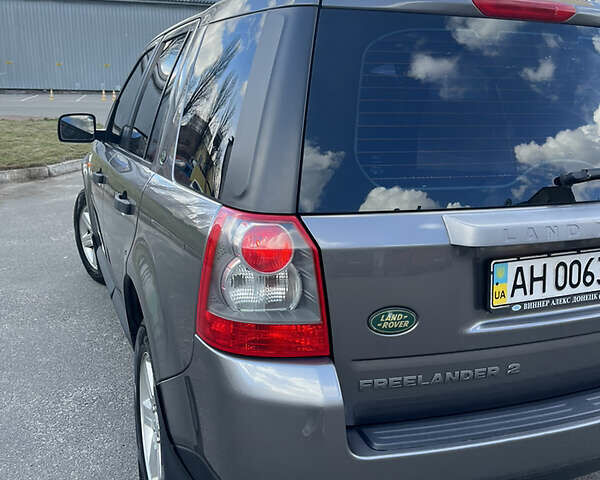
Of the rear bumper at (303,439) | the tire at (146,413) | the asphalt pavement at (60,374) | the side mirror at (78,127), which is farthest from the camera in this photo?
the side mirror at (78,127)

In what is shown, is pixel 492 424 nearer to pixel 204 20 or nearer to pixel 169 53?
pixel 204 20

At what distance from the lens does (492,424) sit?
1.70 m

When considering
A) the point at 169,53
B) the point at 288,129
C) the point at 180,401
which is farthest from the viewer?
the point at 169,53

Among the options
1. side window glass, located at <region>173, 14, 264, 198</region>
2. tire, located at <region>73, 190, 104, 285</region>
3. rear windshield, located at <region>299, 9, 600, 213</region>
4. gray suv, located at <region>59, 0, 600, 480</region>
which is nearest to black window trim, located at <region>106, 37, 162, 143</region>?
tire, located at <region>73, 190, 104, 285</region>

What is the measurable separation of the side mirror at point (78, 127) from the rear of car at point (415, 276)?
2.40m

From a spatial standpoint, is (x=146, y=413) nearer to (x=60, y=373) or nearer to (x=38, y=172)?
(x=60, y=373)

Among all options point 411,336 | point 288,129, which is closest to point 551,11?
point 288,129

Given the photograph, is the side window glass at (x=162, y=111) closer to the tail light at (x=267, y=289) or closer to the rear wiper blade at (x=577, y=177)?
the tail light at (x=267, y=289)

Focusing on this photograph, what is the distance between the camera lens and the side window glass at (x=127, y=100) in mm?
3436

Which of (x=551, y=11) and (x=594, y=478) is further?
(x=594, y=478)

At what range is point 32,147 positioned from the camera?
39.9 feet

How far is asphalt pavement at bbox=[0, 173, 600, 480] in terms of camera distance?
2.72 metres

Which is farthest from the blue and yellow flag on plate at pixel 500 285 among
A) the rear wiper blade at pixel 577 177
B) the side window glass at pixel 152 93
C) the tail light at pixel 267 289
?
the side window glass at pixel 152 93

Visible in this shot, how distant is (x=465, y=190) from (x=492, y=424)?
0.65m
